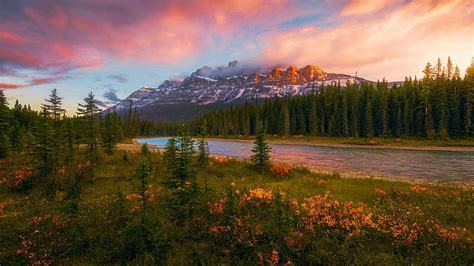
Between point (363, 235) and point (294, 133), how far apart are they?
311 ft

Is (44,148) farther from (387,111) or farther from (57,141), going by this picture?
(387,111)

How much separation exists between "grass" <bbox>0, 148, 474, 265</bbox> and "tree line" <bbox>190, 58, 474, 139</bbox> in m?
33.0

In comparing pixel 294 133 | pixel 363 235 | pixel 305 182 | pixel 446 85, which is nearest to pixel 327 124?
pixel 294 133

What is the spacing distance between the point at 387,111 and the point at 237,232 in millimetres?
85443

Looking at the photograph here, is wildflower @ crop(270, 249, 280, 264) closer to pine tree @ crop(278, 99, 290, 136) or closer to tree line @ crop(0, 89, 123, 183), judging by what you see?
tree line @ crop(0, 89, 123, 183)

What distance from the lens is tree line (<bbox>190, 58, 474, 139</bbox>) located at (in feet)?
219

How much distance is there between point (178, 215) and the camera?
11820mm

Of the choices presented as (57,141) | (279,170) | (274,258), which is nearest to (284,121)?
(279,170)

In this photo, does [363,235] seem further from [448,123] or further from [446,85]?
[446,85]

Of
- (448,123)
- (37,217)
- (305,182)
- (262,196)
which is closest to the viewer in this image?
(37,217)

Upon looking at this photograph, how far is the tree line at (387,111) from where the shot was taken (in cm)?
6669

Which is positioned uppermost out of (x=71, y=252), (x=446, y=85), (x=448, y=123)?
(x=446, y=85)

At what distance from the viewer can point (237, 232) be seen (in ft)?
32.4

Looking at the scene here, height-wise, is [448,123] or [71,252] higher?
[448,123]
